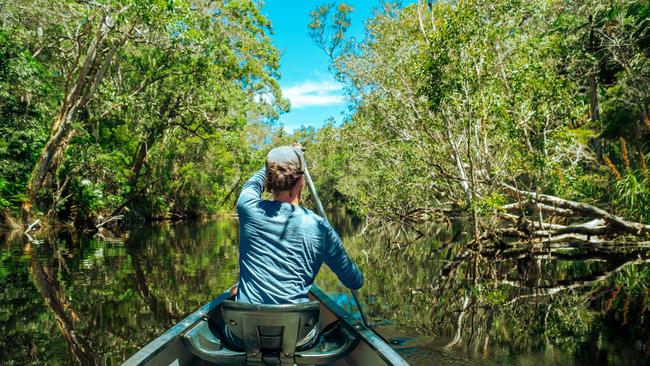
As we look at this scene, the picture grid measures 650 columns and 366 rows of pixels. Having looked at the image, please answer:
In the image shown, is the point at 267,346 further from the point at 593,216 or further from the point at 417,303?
the point at 593,216

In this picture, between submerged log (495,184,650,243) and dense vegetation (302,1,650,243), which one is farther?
submerged log (495,184,650,243)

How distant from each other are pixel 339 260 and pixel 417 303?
421 centimetres

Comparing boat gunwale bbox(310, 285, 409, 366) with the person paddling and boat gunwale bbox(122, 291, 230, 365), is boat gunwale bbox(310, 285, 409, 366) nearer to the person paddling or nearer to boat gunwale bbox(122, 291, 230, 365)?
the person paddling

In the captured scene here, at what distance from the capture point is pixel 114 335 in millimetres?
4875

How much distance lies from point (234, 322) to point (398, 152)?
12646 mm

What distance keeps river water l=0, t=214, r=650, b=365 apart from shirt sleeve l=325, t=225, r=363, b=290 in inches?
65.7

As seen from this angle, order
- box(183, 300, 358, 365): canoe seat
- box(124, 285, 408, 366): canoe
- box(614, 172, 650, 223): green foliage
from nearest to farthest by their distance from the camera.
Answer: box(183, 300, 358, 365): canoe seat < box(124, 285, 408, 366): canoe < box(614, 172, 650, 223): green foliage

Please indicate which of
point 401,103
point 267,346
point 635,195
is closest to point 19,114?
point 401,103

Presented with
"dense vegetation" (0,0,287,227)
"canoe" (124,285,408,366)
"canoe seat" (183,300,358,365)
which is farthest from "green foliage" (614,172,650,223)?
"dense vegetation" (0,0,287,227)

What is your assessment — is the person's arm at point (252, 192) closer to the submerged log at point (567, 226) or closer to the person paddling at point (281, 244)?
the person paddling at point (281, 244)

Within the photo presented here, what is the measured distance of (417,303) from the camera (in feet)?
22.1

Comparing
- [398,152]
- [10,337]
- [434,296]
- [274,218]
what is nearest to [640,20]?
[398,152]

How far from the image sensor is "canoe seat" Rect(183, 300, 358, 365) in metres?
2.50

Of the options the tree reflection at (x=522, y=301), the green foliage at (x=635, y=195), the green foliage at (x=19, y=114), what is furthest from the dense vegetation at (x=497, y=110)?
the green foliage at (x=19, y=114)
